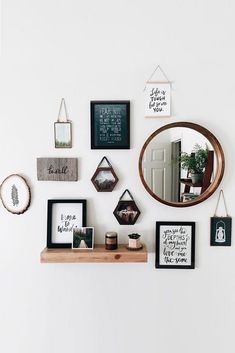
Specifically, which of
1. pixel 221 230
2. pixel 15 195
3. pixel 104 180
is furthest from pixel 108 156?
pixel 221 230

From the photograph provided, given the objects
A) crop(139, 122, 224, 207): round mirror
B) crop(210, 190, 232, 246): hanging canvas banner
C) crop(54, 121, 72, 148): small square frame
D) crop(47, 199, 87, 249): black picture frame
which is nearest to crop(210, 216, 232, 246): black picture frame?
crop(210, 190, 232, 246): hanging canvas banner

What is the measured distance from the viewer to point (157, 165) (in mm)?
1121

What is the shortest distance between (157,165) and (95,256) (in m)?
0.43

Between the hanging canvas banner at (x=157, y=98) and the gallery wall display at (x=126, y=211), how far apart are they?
13.5 inches

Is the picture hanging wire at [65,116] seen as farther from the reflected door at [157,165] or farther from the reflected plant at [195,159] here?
the reflected plant at [195,159]

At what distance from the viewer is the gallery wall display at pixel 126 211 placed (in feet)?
3.73

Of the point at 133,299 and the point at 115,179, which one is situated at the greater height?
the point at 115,179

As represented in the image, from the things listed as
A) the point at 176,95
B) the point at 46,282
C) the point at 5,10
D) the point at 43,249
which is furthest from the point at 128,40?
the point at 46,282

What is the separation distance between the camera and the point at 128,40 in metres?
1.11

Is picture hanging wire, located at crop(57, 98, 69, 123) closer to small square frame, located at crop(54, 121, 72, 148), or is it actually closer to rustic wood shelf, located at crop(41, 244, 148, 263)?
small square frame, located at crop(54, 121, 72, 148)

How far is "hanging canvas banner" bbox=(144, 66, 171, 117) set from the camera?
1.12 metres

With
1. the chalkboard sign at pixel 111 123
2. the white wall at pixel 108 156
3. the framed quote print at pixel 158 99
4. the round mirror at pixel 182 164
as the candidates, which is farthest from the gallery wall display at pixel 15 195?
the framed quote print at pixel 158 99

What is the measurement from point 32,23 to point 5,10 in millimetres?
121

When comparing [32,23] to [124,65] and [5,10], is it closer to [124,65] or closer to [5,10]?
[5,10]
